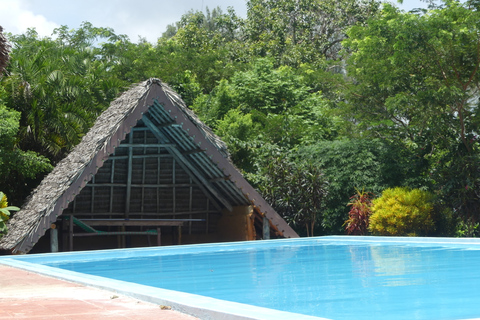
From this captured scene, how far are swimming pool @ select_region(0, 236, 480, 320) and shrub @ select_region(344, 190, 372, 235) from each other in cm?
227

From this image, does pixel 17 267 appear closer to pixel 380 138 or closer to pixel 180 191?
pixel 180 191

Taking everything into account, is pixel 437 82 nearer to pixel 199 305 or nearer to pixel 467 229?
pixel 467 229

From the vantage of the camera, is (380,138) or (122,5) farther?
(122,5)

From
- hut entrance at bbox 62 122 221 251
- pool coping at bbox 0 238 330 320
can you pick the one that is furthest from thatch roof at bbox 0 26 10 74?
pool coping at bbox 0 238 330 320

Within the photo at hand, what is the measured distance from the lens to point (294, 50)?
90.2ft

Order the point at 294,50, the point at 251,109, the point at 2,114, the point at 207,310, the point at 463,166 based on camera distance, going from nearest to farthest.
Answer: the point at 207,310, the point at 2,114, the point at 463,166, the point at 251,109, the point at 294,50

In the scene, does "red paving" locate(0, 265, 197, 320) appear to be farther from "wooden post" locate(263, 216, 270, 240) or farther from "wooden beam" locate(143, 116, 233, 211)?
"wooden beam" locate(143, 116, 233, 211)

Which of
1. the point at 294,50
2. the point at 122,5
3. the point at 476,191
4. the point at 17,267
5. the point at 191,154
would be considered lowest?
the point at 17,267

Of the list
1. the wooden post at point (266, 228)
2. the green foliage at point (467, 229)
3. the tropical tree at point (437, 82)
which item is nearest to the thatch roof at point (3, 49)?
the wooden post at point (266, 228)

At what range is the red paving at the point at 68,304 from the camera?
137 inches

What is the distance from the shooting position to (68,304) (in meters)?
4.00

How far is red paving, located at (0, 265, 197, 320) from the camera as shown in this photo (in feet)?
11.4

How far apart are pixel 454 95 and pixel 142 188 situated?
7.20 meters

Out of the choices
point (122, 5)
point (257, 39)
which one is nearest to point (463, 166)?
point (257, 39)
